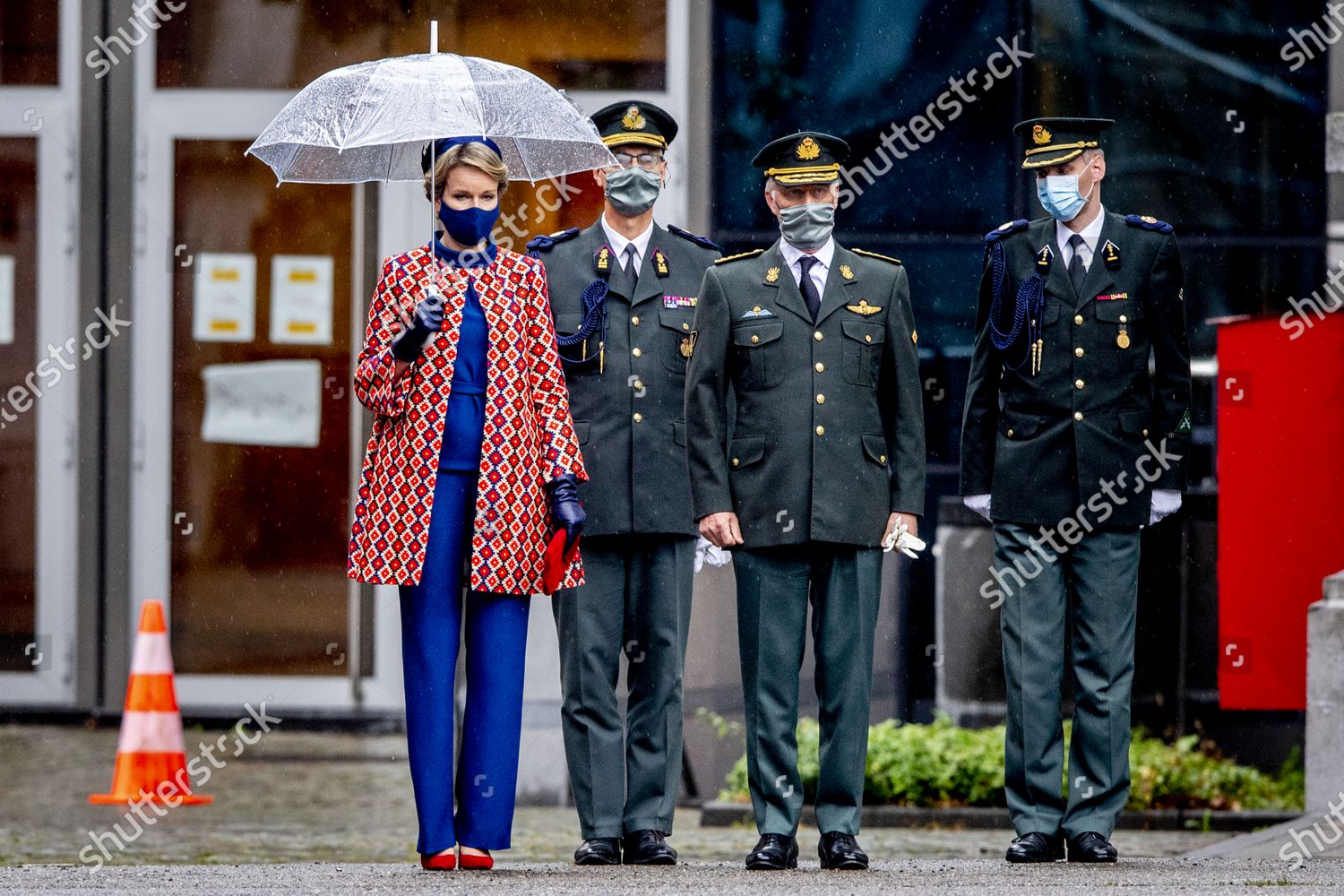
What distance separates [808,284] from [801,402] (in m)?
0.34

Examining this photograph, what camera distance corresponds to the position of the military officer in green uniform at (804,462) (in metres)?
6.29

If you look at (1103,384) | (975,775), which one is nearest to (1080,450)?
(1103,384)

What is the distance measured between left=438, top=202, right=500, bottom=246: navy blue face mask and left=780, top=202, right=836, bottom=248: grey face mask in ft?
2.85

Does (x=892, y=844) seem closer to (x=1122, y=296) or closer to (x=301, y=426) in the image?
(x=1122, y=296)

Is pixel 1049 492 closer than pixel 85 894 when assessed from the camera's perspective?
No

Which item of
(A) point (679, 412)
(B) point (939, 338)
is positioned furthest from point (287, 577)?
(A) point (679, 412)

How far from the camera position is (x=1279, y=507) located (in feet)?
28.6

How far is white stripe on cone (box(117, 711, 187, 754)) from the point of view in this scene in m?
9.08

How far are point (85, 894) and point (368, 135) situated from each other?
202 cm

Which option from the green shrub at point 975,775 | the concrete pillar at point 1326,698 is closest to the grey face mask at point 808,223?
the concrete pillar at point 1326,698

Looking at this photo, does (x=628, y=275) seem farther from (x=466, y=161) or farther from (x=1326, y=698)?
(x=1326, y=698)

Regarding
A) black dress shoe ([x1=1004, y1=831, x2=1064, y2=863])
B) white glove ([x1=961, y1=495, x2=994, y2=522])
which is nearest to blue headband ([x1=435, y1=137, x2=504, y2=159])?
white glove ([x1=961, y1=495, x2=994, y2=522])

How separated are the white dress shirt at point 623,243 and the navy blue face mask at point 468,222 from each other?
71 centimetres

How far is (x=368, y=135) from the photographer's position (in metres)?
5.79
